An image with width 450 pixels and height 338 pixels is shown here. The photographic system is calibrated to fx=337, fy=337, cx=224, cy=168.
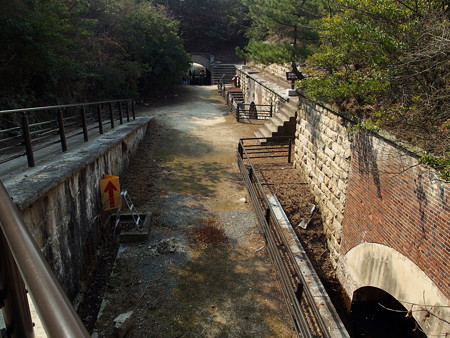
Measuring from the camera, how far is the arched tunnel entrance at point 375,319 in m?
5.96

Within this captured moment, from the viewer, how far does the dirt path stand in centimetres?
488

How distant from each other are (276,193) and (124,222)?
12.2ft

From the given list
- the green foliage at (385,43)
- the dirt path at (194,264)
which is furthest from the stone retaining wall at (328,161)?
the dirt path at (194,264)

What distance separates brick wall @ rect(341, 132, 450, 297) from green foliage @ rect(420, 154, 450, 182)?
A: 8.6 inches

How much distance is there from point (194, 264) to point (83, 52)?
1196 centimetres

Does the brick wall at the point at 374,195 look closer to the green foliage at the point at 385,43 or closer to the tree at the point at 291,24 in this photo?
the green foliage at the point at 385,43

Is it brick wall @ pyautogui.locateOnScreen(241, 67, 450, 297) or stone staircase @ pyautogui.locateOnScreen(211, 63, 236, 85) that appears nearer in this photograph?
brick wall @ pyautogui.locateOnScreen(241, 67, 450, 297)

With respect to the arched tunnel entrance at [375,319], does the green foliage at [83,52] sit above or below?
above

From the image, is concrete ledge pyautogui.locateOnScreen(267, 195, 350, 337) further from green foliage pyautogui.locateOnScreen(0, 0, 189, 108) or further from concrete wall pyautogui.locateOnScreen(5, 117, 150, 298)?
green foliage pyautogui.locateOnScreen(0, 0, 189, 108)

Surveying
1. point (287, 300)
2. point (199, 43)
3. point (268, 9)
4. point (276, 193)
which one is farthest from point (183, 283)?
point (199, 43)

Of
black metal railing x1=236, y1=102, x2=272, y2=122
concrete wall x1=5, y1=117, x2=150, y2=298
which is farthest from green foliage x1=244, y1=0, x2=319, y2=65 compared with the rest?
black metal railing x1=236, y1=102, x2=272, y2=122

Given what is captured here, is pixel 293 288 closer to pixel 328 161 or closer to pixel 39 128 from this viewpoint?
pixel 328 161

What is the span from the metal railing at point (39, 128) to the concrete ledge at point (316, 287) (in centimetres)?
472

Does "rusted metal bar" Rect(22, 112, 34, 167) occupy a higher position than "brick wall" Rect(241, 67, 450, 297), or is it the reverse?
"rusted metal bar" Rect(22, 112, 34, 167)
